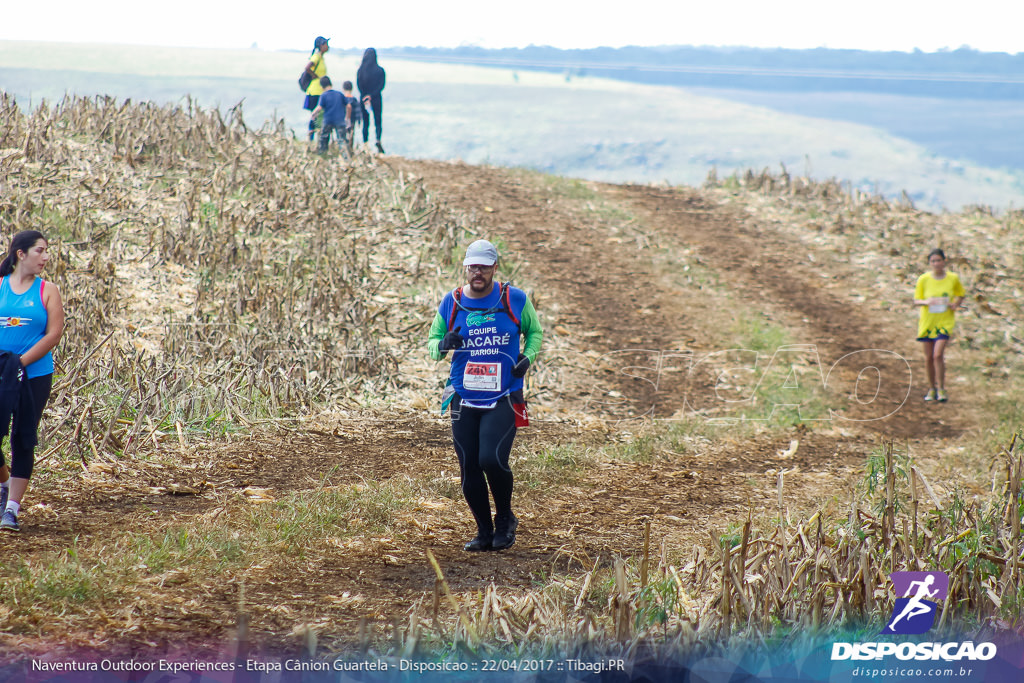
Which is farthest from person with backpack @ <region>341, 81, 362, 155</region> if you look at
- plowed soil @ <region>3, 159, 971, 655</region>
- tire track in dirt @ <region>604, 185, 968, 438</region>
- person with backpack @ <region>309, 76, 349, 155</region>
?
tire track in dirt @ <region>604, 185, 968, 438</region>

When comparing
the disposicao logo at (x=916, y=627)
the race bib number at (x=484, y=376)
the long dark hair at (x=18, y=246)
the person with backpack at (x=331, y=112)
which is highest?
the person with backpack at (x=331, y=112)

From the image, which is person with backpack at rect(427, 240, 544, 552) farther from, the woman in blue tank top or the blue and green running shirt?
the woman in blue tank top

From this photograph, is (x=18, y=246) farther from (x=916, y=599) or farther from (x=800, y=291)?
(x=800, y=291)

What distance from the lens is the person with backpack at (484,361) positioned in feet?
19.2

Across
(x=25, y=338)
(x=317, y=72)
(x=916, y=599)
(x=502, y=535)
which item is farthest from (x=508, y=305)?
(x=317, y=72)

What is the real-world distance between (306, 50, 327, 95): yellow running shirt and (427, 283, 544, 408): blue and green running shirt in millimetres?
13935

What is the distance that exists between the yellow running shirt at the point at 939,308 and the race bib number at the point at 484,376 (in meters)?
8.09

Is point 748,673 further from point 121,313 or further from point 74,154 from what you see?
point 74,154

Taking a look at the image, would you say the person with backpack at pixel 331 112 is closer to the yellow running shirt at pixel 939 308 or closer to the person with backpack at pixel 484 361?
the yellow running shirt at pixel 939 308

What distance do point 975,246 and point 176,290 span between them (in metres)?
17.3

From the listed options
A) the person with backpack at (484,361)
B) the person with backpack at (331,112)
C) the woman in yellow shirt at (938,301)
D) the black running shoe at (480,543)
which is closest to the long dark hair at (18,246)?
the person with backpack at (484,361)

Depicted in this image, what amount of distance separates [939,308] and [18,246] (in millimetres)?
10792

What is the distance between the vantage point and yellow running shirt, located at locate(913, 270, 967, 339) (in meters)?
11.7

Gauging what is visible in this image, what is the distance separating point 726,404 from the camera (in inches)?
460
